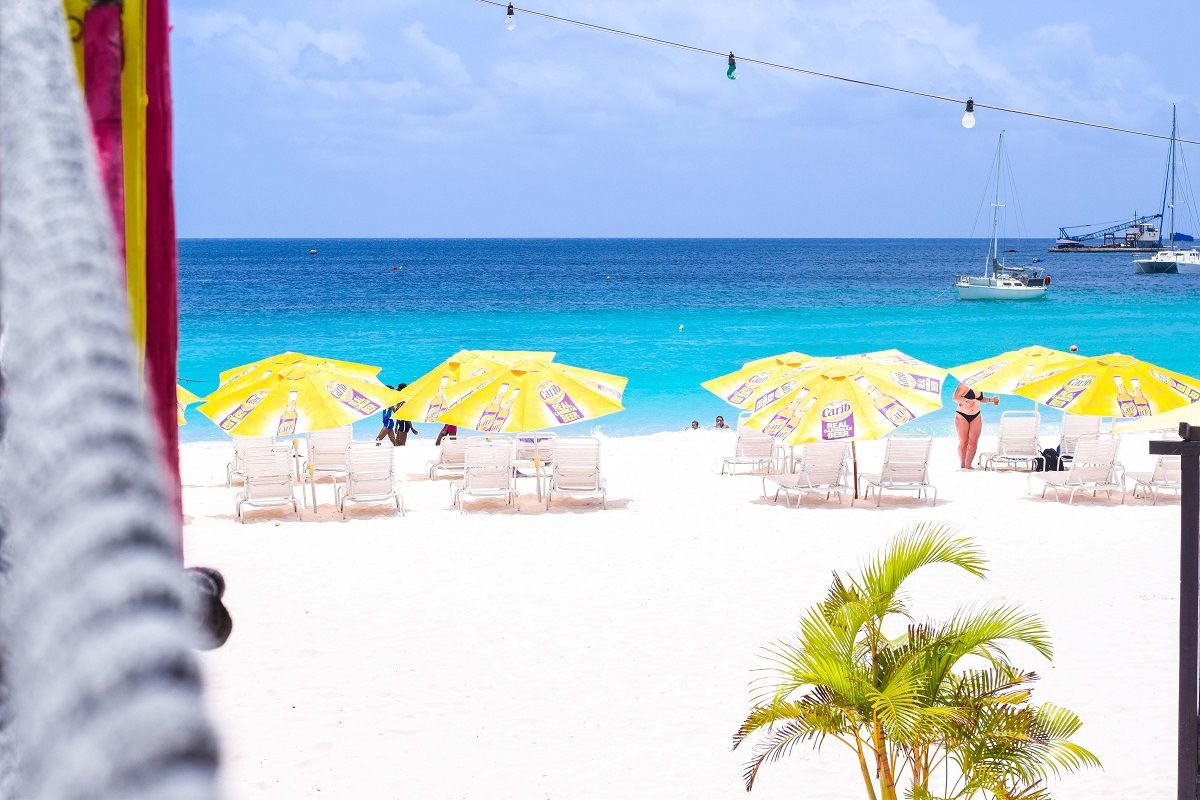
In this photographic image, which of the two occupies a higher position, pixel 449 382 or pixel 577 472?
pixel 449 382

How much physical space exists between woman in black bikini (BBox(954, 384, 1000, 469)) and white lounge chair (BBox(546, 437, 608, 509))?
5.95m

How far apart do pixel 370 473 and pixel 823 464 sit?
5.52 m

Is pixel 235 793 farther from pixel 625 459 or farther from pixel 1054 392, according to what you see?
pixel 625 459

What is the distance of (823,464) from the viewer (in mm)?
14117

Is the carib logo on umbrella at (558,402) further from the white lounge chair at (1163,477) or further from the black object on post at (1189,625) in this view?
the black object on post at (1189,625)

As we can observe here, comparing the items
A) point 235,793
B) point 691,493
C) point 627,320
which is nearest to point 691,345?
point 627,320

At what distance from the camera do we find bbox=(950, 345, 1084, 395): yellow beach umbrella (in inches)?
594

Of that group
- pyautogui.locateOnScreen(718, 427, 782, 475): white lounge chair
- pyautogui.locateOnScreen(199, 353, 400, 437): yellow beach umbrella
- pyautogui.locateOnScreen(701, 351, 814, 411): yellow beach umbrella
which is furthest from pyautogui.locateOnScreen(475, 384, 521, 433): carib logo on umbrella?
pyautogui.locateOnScreen(718, 427, 782, 475): white lounge chair

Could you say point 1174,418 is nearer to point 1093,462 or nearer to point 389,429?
point 1093,462

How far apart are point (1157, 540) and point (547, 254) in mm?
132536

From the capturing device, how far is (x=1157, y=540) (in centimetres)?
1189

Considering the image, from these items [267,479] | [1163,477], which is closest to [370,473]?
[267,479]

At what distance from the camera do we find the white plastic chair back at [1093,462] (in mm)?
13758

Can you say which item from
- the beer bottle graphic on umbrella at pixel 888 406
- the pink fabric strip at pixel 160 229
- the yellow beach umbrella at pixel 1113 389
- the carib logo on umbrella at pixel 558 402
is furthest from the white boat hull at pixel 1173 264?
the pink fabric strip at pixel 160 229
